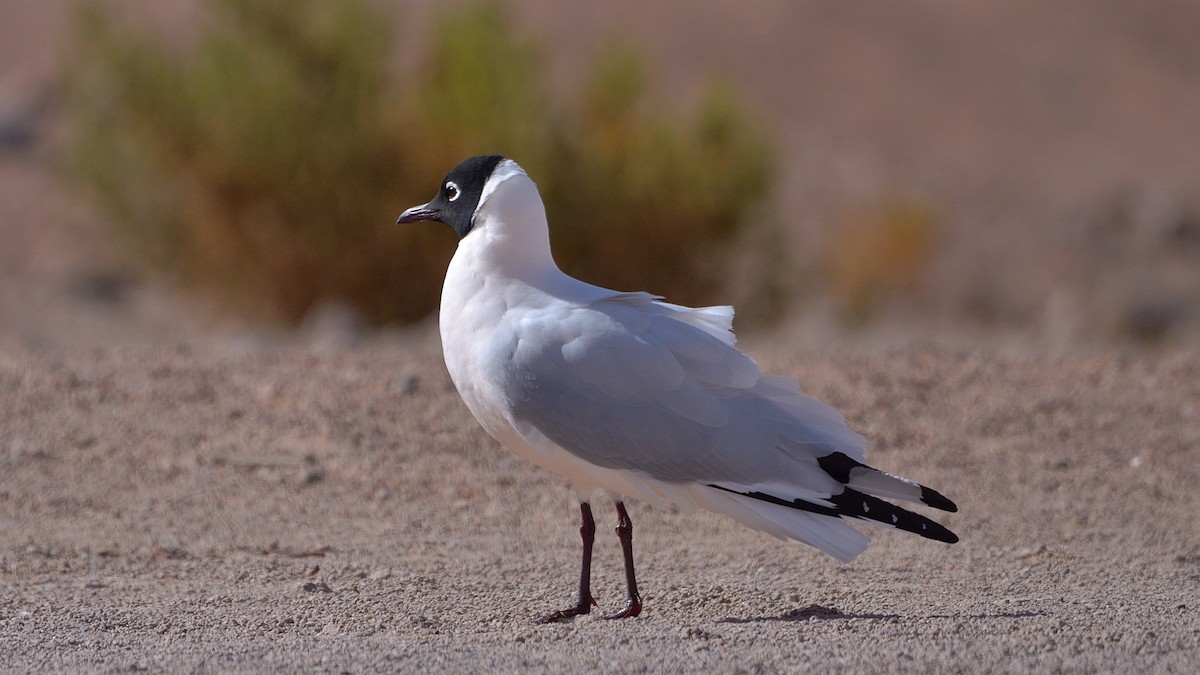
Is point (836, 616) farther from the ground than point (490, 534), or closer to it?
closer to it

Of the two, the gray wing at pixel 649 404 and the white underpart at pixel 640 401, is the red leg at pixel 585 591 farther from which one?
the gray wing at pixel 649 404

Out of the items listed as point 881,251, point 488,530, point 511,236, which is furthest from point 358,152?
point 511,236

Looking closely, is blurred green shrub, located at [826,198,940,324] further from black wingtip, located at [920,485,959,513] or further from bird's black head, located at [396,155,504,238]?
black wingtip, located at [920,485,959,513]

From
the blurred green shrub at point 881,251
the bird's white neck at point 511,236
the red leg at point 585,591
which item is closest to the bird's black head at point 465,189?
the bird's white neck at point 511,236

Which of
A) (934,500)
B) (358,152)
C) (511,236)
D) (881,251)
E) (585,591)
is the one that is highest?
(881,251)

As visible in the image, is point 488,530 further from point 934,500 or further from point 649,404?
point 934,500

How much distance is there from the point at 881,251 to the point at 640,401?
14.9 meters

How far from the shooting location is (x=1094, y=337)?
17.3m

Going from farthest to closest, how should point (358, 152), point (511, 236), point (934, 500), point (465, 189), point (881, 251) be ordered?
point (881, 251), point (358, 152), point (465, 189), point (511, 236), point (934, 500)

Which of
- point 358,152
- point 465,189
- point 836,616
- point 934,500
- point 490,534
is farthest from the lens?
point 358,152

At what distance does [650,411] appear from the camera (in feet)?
16.3

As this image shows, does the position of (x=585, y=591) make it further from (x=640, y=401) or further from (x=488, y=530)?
(x=488, y=530)

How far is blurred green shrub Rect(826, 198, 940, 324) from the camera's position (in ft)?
62.6

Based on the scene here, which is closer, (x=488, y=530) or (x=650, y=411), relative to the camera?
(x=650, y=411)
